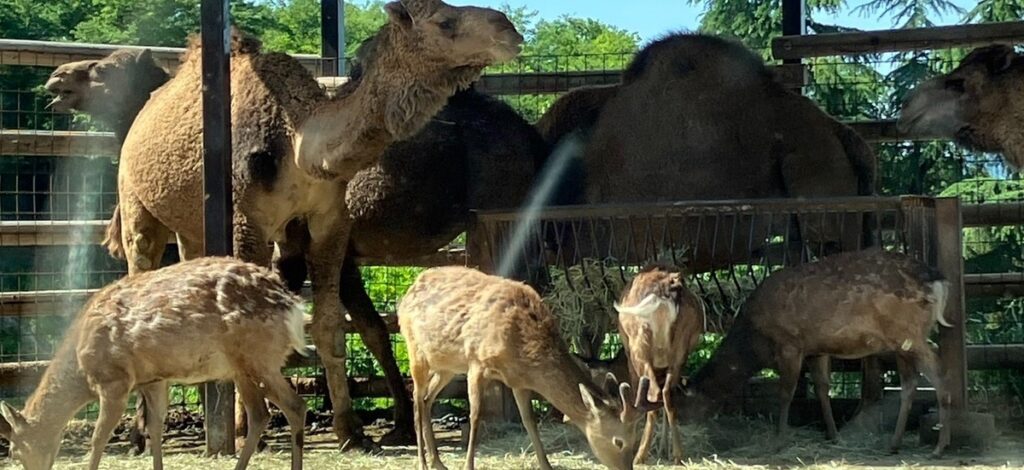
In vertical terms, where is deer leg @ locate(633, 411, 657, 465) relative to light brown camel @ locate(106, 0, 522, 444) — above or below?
below

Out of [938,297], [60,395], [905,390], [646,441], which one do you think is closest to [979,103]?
[938,297]

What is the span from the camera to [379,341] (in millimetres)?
9820

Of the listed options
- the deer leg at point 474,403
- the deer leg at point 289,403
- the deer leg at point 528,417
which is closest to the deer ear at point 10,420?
the deer leg at point 289,403

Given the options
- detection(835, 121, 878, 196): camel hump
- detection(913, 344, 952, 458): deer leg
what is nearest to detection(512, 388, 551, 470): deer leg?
detection(913, 344, 952, 458): deer leg

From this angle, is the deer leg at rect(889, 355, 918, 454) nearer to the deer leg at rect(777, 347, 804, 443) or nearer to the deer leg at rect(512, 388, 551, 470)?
the deer leg at rect(777, 347, 804, 443)

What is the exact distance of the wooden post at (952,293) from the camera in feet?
27.1

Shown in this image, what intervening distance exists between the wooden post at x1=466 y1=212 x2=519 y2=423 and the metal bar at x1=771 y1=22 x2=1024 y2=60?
3.16 meters

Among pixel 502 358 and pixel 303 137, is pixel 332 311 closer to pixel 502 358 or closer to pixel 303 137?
pixel 303 137

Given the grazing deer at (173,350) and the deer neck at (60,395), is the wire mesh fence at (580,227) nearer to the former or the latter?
the grazing deer at (173,350)

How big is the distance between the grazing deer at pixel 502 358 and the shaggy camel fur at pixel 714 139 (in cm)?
258

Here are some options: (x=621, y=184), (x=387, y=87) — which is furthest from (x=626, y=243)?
(x=387, y=87)

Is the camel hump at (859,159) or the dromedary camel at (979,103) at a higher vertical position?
the dromedary camel at (979,103)

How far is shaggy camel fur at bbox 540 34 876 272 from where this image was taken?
9977 millimetres

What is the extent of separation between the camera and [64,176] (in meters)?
12.2
